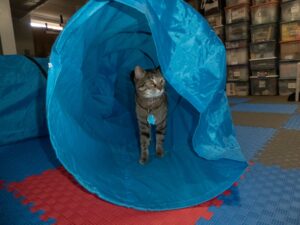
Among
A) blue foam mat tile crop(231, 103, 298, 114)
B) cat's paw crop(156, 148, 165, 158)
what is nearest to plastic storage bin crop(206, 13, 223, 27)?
blue foam mat tile crop(231, 103, 298, 114)

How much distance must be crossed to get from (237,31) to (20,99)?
3.58 metres

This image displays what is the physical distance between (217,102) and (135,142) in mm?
860

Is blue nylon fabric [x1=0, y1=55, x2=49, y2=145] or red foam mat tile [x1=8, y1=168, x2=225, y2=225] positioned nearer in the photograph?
red foam mat tile [x1=8, y1=168, x2=225, y2=225]

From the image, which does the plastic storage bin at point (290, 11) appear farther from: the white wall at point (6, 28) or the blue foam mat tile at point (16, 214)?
the white wall at point (6, 28)

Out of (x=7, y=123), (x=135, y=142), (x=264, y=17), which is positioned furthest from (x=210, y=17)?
(x=7, y=123)

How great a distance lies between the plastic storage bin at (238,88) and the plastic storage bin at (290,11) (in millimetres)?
1149

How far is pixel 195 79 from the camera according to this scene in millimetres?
895

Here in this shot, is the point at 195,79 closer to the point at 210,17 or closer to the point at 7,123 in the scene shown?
the point at 7,123

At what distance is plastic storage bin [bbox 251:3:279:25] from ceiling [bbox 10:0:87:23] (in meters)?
3.57

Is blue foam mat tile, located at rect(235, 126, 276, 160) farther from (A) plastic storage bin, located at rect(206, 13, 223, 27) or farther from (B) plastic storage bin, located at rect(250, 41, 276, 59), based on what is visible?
(A) plastic storage bin, located at rect(206, 13, 223, 27)

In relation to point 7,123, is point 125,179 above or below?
below

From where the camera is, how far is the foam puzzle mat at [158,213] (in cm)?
91

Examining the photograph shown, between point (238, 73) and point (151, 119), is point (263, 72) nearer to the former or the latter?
point (238, 73)

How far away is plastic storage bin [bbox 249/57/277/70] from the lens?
3780mm
